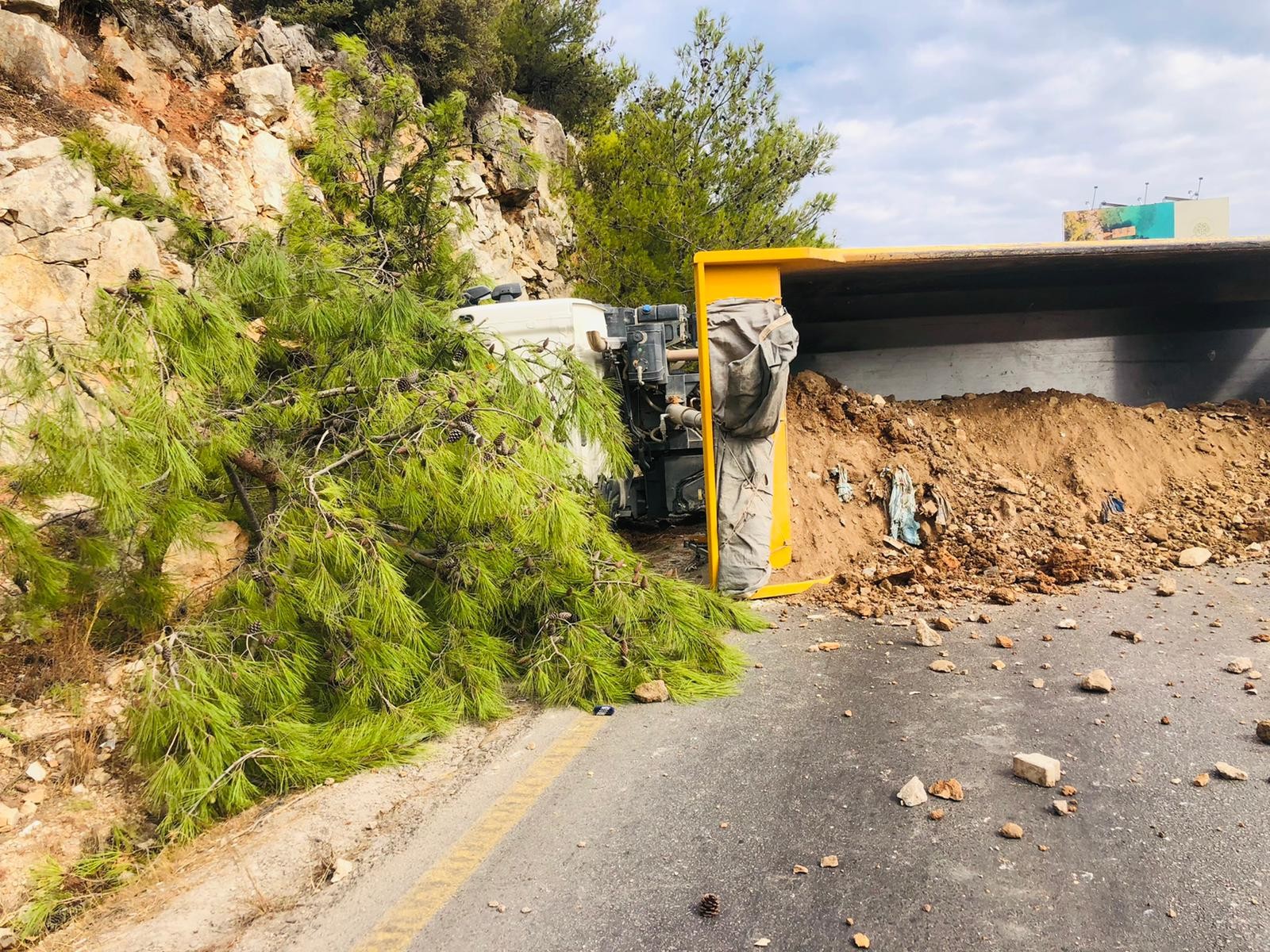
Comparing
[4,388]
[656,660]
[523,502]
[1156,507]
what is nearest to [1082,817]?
[656,660]

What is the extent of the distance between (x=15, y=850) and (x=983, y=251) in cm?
614

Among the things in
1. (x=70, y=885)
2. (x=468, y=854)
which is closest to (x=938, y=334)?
(x=468, y=854)

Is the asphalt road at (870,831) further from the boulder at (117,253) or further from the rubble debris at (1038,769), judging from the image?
the boulder at (117,253)

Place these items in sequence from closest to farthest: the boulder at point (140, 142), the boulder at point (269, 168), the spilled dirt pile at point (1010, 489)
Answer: the spilled dirt pile at point (1010, 489), the boulder at point (140, 142), the boulder at point (269, 168)

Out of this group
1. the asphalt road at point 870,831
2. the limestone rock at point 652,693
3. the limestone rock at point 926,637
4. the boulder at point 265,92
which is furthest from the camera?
the boulder at point 265,92

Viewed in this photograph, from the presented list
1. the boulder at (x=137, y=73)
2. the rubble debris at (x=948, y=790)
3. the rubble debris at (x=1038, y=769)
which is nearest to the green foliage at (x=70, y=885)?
the rubble debris at (x=948, y=790)

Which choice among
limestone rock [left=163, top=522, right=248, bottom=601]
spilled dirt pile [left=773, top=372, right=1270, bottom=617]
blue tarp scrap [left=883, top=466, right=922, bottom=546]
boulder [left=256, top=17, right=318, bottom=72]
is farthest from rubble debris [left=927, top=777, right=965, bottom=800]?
boulder [left=256, top=17, right=318, bottom=72]

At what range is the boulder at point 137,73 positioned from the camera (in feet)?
34.0

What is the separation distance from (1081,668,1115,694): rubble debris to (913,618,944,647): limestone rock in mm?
854

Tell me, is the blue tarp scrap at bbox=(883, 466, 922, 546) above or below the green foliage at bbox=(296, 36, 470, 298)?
below

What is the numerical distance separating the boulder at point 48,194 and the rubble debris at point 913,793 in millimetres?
6966

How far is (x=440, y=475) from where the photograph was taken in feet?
11.8

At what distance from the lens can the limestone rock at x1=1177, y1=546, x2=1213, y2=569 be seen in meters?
5.68

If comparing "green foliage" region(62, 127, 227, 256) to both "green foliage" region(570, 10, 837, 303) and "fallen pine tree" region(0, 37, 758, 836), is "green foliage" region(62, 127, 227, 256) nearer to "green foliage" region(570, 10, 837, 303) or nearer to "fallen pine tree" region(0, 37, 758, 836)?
"fallen pine tree" region(0, 37, 758, 836)
